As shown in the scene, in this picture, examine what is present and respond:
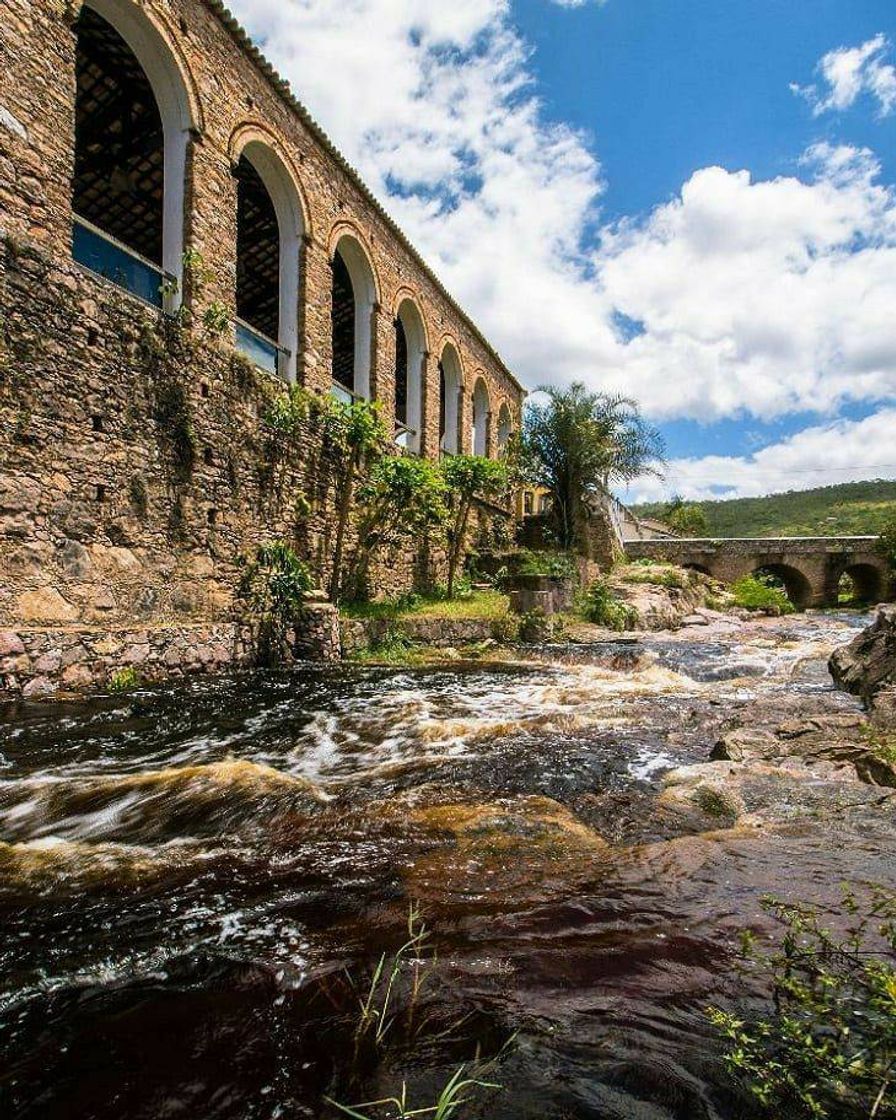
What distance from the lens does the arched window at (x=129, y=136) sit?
8.15m

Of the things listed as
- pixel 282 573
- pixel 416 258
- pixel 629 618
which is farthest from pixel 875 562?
pixel 282 573

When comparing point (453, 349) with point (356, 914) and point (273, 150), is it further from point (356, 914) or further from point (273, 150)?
point (356, 914)

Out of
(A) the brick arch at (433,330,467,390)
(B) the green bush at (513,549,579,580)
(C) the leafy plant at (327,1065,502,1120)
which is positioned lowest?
(C) the leafy plant at (327,1065,502,1120)

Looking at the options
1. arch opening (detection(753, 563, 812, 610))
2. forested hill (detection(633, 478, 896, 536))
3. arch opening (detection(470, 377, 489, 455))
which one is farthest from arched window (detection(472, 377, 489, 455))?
forested hill (detection(633, 478, 896, 536))

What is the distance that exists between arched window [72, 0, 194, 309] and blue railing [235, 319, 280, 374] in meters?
1.06

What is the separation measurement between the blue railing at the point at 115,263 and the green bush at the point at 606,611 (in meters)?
10.5

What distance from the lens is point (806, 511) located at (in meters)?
70.8

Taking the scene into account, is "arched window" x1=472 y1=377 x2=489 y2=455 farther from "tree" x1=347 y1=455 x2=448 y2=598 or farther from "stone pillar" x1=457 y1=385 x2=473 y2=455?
"tree" x1=347 y1=455 x2=448 y2=598

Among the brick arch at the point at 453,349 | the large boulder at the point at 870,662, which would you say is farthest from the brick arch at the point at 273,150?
the large boulder at the point at 870,662

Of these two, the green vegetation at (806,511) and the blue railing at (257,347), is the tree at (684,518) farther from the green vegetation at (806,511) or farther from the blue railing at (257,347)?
the blue railing at (257,347)

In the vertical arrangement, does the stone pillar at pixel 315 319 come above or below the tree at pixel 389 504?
above

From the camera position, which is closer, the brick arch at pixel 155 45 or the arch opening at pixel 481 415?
the brick arch at pixel 155 45

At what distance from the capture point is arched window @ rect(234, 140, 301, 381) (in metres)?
10.6

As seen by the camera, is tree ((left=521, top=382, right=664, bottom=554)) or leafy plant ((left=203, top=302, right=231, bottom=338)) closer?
leafy plant ((left=203, top=302, right=231, bottom=338))
